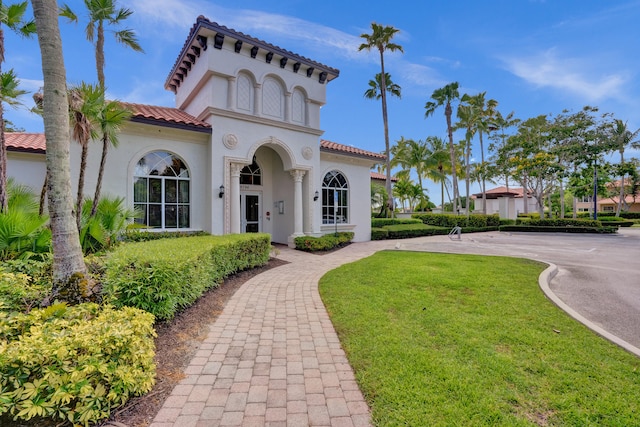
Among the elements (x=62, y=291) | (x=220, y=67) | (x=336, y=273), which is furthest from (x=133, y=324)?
(x=220, y=67)

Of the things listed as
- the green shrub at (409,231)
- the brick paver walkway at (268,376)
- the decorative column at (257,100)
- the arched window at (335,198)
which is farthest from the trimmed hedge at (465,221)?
the brick paver walkway at (268,376)

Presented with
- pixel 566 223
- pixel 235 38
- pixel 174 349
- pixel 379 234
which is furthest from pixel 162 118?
pixel 566 223

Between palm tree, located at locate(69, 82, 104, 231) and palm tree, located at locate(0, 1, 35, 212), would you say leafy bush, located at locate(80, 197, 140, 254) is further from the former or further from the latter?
palm tree, located at locate(0, 1, 35, 212)

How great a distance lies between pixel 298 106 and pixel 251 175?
4.06 m

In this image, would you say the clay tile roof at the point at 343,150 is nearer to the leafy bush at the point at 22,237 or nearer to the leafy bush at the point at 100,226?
the leafy bush at the point at 100,226

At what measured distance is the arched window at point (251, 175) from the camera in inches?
561

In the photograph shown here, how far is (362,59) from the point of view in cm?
2341

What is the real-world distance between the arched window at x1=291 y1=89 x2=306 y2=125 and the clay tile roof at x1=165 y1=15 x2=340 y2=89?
1369 millimetres

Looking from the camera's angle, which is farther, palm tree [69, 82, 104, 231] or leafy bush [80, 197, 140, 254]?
palm tree [69, 82, 104, 231]

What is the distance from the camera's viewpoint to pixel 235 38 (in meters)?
11.2

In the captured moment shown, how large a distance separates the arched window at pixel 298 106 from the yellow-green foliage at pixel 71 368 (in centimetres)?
1214

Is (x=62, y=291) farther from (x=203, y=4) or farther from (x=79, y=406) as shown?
(x=203, y=4)

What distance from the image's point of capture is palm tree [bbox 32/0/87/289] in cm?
398

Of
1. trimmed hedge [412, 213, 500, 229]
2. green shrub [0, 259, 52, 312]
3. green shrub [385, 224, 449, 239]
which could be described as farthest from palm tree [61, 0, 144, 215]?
trimmed hedge [412, 213, 500, 229]
